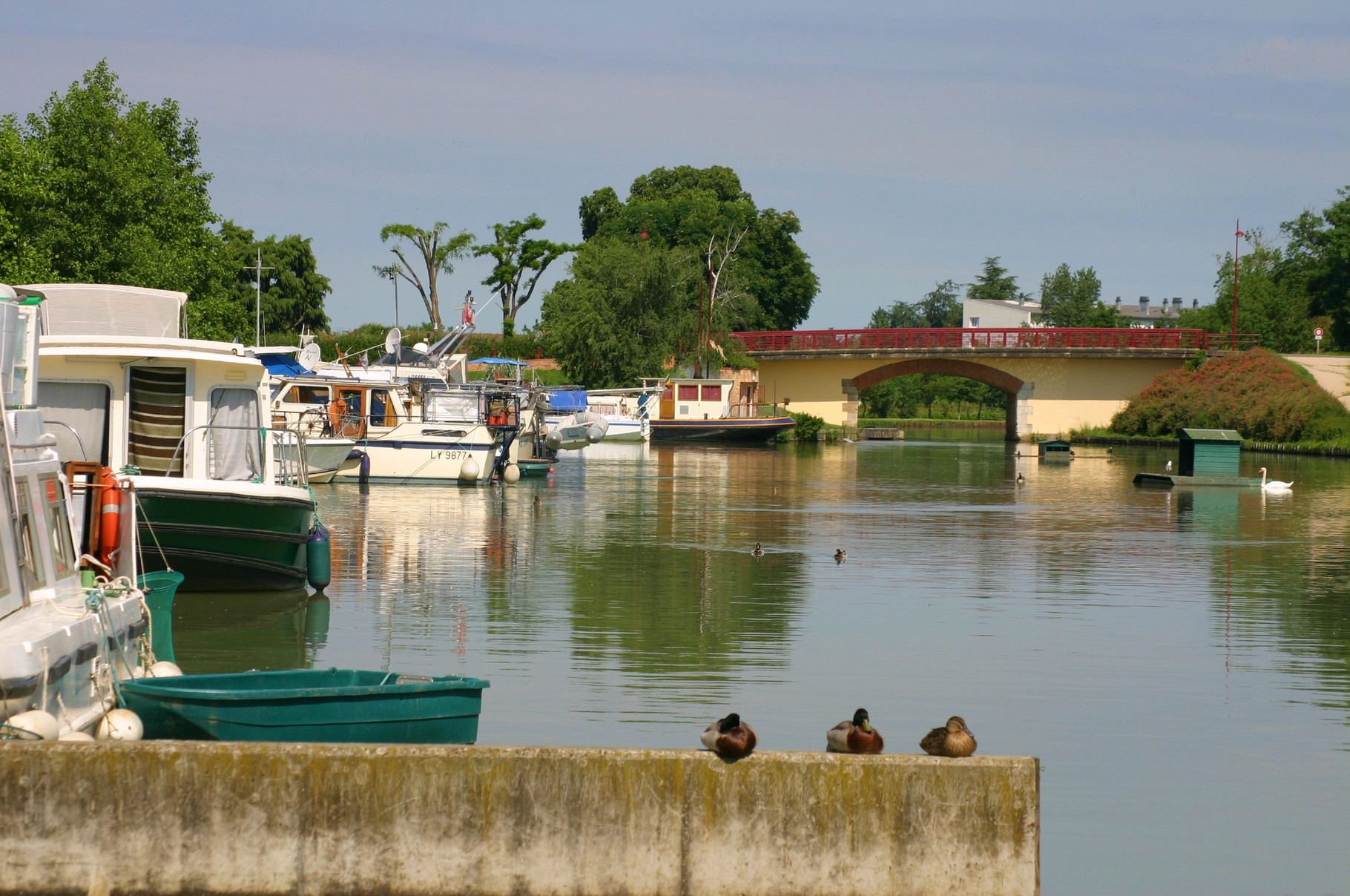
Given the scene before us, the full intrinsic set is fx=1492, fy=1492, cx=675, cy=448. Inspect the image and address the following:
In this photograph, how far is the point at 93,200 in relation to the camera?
4038cm

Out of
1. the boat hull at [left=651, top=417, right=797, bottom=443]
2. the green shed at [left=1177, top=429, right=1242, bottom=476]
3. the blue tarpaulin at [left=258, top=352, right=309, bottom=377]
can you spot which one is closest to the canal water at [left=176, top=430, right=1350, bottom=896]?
the blue tarpaulin at [left=258, top=352, right=309, bottom=377]

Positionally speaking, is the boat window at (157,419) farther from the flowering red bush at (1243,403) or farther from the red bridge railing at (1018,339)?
the red bridge railing at (1018,339)

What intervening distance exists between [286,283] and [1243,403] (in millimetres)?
50267

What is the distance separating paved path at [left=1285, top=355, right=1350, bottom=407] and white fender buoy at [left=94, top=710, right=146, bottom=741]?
223 feet

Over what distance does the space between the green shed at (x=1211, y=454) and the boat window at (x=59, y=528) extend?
3784 cm

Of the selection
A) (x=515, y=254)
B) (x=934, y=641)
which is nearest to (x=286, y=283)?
(x=515, y=254)

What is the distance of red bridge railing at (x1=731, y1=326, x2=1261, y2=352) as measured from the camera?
78000mm

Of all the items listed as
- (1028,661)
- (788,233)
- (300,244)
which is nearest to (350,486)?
(1028,661)

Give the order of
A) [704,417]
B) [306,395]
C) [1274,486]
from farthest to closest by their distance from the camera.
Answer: [704,417]
[1274,486]
[306,395]

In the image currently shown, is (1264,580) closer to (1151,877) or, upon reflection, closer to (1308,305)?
(1151,877)

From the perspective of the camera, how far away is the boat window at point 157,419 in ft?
55.2

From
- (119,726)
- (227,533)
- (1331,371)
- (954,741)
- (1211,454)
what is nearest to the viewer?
(954,741)

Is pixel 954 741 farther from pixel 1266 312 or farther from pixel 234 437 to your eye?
pixel 1266 312

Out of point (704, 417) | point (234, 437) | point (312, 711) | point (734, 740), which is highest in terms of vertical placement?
point (704, 417)
